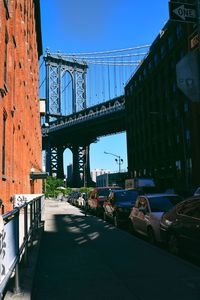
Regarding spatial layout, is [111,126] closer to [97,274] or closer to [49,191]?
[49,191]

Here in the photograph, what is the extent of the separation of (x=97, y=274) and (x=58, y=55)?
13910cm

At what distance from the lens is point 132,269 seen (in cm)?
751

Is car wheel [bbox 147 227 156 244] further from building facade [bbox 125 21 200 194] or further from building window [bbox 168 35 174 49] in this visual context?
building window [bbox 168 35 174 49]

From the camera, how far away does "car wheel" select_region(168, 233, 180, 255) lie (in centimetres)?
887

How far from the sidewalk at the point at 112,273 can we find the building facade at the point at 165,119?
1211 inches

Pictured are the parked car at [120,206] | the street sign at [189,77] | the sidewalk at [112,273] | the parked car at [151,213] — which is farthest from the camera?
the parked car at [120,206]

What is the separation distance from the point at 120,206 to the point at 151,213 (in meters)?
4.32

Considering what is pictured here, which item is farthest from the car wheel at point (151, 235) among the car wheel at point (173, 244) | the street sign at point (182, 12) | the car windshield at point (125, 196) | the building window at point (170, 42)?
the building window at point (170, 42)

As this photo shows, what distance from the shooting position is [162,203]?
12.3m

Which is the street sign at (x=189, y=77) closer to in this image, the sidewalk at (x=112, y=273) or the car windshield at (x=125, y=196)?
the sidewalk at (x=112, y=273)

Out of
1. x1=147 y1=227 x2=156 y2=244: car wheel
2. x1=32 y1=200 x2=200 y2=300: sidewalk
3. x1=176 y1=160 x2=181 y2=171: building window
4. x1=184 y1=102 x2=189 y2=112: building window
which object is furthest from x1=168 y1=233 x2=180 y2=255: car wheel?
x1=176 y1=160 x2=181 y2=171: building window

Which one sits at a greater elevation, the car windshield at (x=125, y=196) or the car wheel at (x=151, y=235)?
the car windshield at (x=125, y=196)

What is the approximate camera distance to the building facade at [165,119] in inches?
1822

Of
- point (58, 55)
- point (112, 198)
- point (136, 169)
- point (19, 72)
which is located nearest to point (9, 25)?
point (19, 72)
